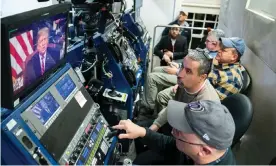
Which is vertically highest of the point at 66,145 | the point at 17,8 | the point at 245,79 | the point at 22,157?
the point at 17,8

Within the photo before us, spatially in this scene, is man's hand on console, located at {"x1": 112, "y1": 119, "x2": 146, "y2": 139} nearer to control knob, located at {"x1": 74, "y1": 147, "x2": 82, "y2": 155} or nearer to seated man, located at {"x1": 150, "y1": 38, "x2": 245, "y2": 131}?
control knob, located at {"x1": 74, "y1": 147, "x2": 82, "y2": 155}

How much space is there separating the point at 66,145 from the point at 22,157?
26 centimetres

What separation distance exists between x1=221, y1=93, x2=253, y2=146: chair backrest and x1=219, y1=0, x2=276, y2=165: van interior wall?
28cm

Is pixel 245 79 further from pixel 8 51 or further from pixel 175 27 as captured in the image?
pixel 8 51

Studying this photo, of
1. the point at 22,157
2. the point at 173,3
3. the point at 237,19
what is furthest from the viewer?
the point at 173,3

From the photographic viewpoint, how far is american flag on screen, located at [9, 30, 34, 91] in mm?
841

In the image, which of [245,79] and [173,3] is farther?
[173,3]

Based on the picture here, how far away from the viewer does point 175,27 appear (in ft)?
14.7

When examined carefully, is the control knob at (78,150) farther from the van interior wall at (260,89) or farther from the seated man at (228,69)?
the seated man at (228,69)

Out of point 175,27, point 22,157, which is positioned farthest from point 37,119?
point 175,27

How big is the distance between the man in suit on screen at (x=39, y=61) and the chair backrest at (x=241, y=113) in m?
1.45

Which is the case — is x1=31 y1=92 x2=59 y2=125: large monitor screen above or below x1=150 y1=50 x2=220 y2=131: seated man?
above

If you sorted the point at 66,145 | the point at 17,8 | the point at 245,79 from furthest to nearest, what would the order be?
the point at 17,8
the point at 245,79
the point at 66,145

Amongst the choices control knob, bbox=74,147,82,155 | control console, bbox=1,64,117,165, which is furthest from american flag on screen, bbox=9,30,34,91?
control knob, bbox=74,147,82,155
